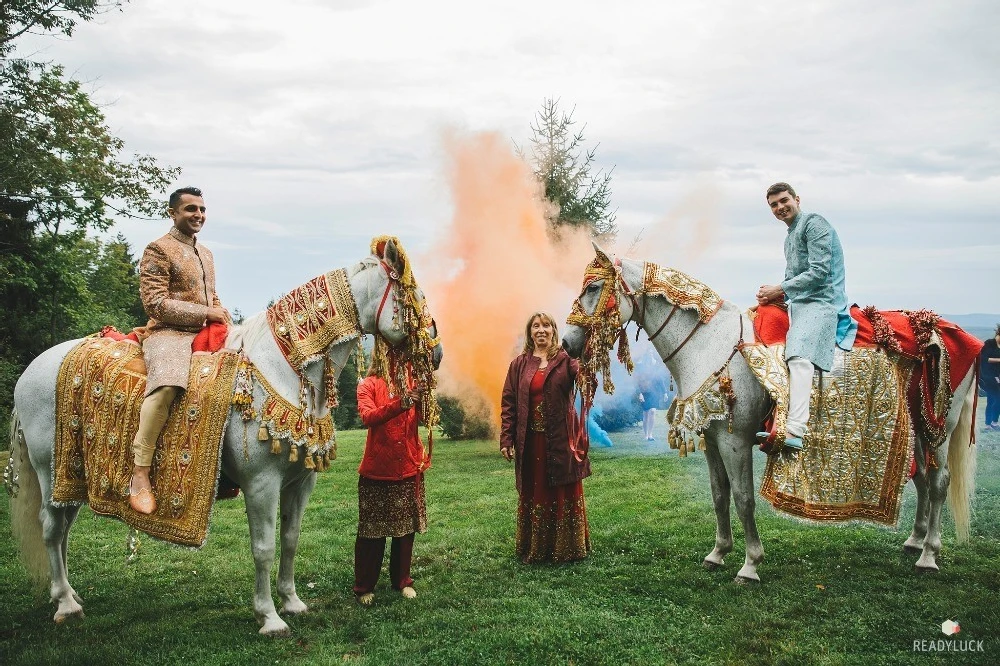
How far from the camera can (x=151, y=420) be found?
4246 mm

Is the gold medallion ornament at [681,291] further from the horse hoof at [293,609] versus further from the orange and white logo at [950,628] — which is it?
the horse hoof at [293,609]

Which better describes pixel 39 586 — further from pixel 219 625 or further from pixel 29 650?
pixel 219 625

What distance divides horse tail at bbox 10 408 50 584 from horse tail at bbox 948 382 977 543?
7.24m

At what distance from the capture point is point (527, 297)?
11.6 m

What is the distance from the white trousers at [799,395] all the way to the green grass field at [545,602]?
123 centimetres

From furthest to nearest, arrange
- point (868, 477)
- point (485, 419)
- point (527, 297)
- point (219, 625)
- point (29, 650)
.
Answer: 1. point (485, 419)
2. point (527, 297)
3. point (868, 477)
4. point (219, 625)
5. point (29, 650)

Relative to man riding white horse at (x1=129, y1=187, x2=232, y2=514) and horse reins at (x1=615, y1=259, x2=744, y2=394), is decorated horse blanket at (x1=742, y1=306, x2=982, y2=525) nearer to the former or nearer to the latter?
horse reins at (x1=615, y1=259, x2=744, y2=394)

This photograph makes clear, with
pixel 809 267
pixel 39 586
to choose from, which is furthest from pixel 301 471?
pixel 809 267

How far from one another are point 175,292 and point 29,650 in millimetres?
2393

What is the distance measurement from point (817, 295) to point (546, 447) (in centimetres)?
242

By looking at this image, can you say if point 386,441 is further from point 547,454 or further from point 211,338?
point 547,454

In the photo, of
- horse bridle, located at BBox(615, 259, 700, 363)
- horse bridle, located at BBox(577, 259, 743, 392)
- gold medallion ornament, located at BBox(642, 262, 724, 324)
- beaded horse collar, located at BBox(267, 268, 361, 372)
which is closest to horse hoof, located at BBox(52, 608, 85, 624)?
beaded horse collar, located at BBox(267, 268, 361, 372)

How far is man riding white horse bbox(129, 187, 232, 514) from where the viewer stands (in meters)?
4.25

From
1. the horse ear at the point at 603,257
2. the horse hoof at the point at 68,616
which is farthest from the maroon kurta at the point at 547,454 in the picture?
the horse hoof at the point at 68,616
